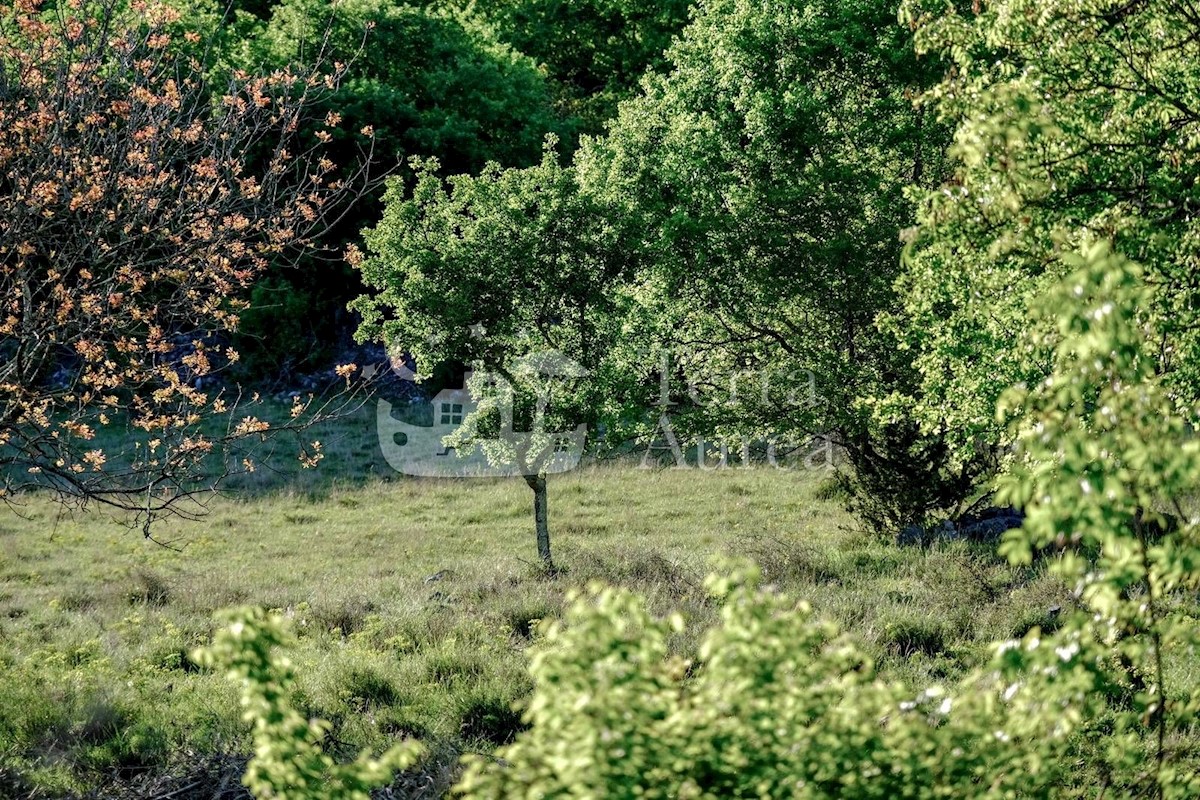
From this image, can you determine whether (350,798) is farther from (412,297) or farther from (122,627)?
(412,297)

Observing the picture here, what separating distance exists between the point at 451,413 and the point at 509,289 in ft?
48.9

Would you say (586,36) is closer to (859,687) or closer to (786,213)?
(786,213)

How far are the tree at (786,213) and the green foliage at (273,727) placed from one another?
12.9m

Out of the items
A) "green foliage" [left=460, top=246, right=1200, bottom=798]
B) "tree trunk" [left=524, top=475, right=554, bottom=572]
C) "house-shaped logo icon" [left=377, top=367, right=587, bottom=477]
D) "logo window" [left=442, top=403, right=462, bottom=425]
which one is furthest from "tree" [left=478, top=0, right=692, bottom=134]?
"green foliage" [left=460, top=246, right=1200, bottom=798]

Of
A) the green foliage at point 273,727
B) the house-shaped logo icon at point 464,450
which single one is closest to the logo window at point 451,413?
the house-shaped logo icon at point 464,450

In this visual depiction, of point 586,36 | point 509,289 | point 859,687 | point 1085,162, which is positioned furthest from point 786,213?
point 586,36

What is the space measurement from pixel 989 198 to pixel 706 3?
13.3m

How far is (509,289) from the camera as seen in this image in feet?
62.4

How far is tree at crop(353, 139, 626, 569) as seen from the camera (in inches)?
740

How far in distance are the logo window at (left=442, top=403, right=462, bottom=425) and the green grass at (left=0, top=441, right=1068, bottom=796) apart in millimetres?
5029

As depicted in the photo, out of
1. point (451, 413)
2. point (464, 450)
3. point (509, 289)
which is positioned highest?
point (509, 289)

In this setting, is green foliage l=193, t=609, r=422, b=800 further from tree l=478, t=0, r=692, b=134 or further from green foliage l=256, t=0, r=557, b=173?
tree l=478, t=0, r=692, b=134

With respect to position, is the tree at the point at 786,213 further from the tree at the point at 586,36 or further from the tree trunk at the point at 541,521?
the tree at the point at 586,36

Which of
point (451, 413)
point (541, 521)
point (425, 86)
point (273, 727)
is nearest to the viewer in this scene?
point (273, 727)
